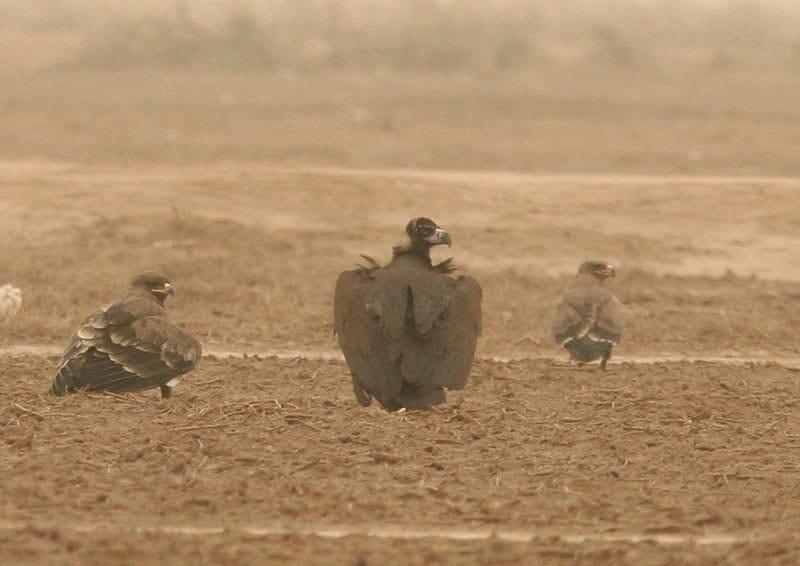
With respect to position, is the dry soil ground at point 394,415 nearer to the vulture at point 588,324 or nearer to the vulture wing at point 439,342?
the vulture at point 588,324

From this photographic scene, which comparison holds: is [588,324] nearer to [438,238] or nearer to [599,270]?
[599,270]

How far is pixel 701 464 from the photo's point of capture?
9.95 meters

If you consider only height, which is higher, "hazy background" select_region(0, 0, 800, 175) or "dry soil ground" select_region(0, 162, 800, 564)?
"hazy background" select_region(0, 0, 800, 175)

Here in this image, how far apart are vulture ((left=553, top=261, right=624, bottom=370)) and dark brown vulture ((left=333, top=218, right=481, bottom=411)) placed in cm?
306

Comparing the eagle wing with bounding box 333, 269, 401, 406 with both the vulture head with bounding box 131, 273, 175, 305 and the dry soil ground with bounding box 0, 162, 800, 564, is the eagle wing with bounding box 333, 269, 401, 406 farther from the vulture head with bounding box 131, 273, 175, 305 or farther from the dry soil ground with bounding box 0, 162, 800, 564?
the vulture head with bounding box 131, 273, 175, 305

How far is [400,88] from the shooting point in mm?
44344

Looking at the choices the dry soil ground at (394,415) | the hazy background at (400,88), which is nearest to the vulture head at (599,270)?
the dry soil ground at (394,415)

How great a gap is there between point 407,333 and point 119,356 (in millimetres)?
1883

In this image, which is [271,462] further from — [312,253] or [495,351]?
[312,253]

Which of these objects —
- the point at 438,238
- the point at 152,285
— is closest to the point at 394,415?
the point at 438,238

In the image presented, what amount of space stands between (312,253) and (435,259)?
1.33 meters

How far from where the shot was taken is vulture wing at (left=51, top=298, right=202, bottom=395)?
36.8 ft

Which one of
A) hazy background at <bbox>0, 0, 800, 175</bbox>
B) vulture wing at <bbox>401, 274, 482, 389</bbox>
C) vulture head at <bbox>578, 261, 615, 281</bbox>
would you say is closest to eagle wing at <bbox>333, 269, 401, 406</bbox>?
vulture wing at <bbox>401, 274, 482, 389</bbox>

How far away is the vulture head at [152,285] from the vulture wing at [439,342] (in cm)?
255
